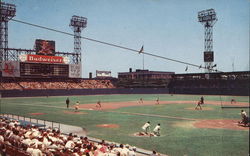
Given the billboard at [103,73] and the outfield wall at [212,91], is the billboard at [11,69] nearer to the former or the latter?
the outfield wall at [212,91]

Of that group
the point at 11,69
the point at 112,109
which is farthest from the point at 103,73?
the point at 112,109

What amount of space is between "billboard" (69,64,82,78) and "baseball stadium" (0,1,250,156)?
312 millimetres

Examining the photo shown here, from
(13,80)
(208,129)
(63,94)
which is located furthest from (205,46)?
(208,129)

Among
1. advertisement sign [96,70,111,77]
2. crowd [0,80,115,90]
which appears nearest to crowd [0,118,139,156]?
crowd [0,80,115,90]

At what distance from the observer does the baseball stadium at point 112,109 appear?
12.9 m

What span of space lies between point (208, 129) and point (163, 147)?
7094 mm

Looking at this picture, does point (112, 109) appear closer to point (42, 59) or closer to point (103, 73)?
point (42, 59)

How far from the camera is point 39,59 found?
245 feet

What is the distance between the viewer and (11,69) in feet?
232

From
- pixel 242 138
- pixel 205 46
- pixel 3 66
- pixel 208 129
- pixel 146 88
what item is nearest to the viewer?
pixel 242 138

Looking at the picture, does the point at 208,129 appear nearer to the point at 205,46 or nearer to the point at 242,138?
the point at 242,138

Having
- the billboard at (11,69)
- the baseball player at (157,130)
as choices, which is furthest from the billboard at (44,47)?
the baseball player at (157,130)

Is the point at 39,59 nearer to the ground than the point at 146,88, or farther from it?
farther from it

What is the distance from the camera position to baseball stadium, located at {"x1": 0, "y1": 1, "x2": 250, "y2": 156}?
12.9m
